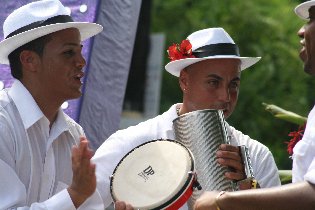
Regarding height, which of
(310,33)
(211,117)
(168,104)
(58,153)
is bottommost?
(168,104)

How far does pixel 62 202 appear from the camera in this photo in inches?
166

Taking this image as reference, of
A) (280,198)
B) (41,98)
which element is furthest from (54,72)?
(280,198)

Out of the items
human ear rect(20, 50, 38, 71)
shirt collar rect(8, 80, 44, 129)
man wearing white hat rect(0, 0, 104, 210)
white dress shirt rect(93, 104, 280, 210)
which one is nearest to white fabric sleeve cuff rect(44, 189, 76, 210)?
man wearing white hat rect(0, 0, 104, 210)

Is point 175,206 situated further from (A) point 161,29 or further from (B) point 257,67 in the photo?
(A) point 161,29

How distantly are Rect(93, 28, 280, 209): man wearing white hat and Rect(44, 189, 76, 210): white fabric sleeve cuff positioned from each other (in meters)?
0.62

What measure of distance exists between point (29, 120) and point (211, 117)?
3.05 ft

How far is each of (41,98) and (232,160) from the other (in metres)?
1.12

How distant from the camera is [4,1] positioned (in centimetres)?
580

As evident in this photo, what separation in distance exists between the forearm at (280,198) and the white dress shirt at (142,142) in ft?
4.14

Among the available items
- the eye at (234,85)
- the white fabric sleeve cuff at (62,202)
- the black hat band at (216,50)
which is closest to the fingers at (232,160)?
the white fabric sleeve cuff at (62,202)

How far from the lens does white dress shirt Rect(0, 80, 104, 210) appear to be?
4.29 metres

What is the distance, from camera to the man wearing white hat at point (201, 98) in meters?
4.93

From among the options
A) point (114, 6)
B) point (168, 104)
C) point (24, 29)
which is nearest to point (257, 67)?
point (168, 104)

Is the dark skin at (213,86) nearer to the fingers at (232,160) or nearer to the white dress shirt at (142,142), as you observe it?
the white dress shirt at (142,142)
